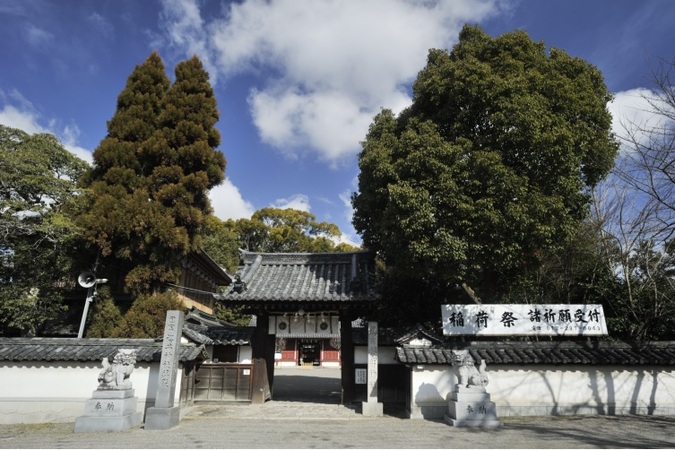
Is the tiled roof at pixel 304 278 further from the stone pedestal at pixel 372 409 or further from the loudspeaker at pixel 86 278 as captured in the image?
the loudspeaker at pixel 86 278

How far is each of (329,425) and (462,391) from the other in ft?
13.5

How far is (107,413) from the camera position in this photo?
37.3ft

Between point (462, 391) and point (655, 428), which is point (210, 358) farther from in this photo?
point (655, 428)

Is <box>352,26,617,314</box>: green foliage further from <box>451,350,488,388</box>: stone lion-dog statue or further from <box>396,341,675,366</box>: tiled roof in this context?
<box>396,341,675,366</box>: tiled roof

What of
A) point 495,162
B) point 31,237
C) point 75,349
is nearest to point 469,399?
point 495,162

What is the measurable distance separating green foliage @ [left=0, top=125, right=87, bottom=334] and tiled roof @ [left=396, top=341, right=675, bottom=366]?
15613 millimetres

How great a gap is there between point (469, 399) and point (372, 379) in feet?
12.3

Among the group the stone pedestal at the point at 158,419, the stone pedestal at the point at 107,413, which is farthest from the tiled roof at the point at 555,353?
the stone pedestal at the point at 107,413

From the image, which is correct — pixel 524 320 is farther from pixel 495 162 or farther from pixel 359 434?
pixel 359 434

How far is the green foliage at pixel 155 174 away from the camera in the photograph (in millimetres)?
18953

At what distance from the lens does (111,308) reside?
18703 mm

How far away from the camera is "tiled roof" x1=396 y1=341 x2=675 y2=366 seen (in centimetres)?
1321

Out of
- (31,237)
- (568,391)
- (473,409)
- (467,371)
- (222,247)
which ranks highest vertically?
(222,247)

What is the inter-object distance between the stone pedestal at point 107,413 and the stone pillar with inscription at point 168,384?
658 millimetres
